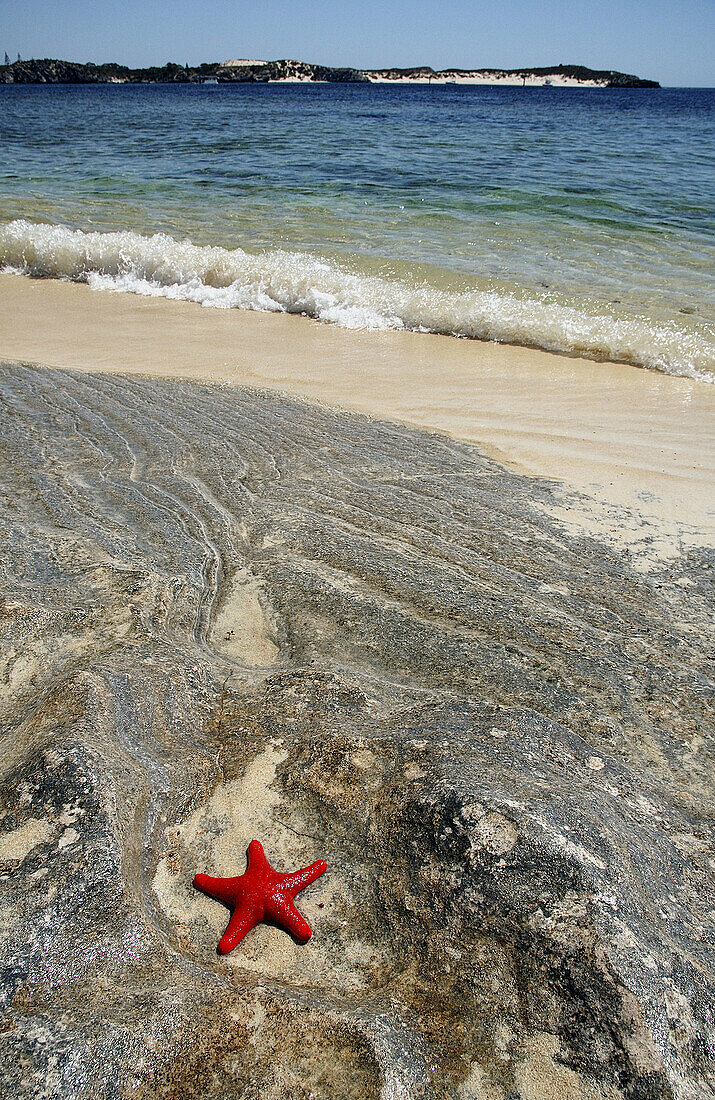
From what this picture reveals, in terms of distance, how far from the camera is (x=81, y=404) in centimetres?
454

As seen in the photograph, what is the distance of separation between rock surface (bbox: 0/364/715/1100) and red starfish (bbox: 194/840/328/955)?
52 millimetres

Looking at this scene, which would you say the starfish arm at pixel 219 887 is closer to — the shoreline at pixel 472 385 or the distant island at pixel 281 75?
the shoreline at pixel 472 385

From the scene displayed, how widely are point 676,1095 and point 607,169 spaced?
674 inches

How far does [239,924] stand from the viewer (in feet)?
5.27

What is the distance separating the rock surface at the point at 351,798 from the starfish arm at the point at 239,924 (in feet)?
0.14

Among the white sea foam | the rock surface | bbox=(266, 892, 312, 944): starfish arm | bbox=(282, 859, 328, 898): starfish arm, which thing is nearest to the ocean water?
the white sea foam

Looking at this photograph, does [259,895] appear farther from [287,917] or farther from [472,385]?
[472,385]

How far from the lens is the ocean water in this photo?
7.11 meters

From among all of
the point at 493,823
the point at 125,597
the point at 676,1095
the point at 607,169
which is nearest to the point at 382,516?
the point at 125,597

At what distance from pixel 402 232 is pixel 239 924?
1016cm

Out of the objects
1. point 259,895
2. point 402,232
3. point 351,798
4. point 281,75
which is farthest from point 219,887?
point 281,75

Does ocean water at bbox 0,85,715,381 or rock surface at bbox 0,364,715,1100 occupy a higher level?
ocean water at bbox 0,85,715,381

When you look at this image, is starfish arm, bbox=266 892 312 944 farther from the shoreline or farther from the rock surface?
the shoreline

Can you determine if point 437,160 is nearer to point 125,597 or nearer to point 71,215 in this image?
point 71,215
